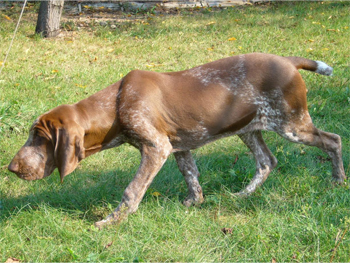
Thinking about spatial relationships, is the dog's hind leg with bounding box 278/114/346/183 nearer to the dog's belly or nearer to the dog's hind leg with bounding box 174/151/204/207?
the dog's belly

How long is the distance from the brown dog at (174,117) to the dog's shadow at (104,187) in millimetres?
313

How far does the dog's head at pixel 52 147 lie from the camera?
3.82 meters

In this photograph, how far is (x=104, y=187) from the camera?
16.0ft

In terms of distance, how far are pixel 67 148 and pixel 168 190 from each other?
1434 millimetres

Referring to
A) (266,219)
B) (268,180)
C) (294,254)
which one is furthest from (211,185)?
(294,254)

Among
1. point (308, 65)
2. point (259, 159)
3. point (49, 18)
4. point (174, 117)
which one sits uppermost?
point (308, 65)

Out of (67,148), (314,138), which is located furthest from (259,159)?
(67,148)

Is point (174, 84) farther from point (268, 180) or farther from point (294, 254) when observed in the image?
point (294, 254)

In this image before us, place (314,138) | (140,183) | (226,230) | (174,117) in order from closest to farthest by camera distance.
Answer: (226,230), (140,183), (174,117), (314,138)

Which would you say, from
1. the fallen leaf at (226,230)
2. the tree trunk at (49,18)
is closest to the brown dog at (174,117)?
the fallen leaf at (226,230)

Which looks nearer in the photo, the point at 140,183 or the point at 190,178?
the point at 140,183

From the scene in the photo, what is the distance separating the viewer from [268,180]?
4.84 meters

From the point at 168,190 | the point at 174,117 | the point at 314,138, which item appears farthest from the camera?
the point at 168,190

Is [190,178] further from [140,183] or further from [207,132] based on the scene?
[140,183]
